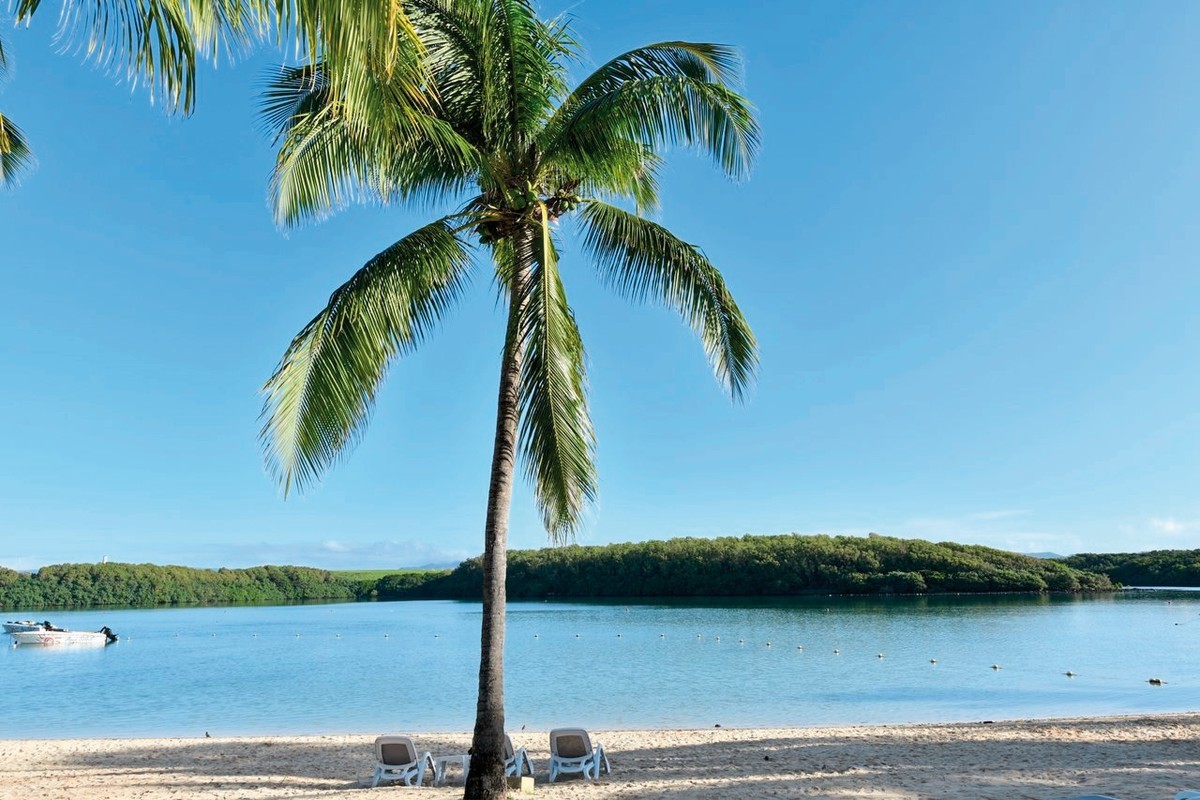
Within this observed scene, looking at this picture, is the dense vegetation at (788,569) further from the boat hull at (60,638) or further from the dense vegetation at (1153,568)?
the boat hull at (60,638)

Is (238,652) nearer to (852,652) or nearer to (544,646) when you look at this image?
(544,646)

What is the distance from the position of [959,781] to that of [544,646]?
3108 cm

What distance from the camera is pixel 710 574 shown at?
79.8m

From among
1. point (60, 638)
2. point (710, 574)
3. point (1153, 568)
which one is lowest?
point (60, 638)

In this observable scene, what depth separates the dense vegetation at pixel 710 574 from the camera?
73.5 m

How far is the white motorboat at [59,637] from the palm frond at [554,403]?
50786 millimetres

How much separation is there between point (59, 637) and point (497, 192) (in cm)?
5280

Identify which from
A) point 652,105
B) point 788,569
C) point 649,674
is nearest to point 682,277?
point 652,105

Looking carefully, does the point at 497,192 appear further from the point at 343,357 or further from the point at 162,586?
the point at 162,586

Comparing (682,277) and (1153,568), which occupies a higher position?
(682,277)

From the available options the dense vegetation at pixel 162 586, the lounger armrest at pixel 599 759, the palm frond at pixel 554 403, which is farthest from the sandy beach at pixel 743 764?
the dense vegetation at pixel 162 586

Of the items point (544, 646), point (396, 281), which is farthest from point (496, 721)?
point (544, 646)

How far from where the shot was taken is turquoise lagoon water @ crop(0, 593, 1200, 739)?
1972cm

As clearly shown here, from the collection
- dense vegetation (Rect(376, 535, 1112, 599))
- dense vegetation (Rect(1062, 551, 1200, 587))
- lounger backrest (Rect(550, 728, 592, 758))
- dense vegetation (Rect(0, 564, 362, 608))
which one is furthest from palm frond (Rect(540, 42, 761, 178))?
dense vegetation (Rect(0, 564, 362, 608))
